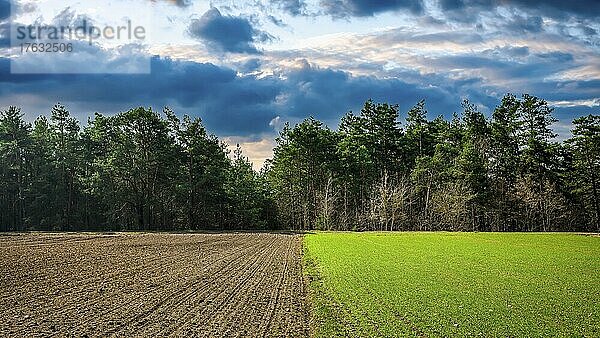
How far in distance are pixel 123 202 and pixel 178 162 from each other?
7.59 metres

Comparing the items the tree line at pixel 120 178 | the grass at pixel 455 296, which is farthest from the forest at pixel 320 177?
the grass at pixel 455 296

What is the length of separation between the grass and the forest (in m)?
35.6

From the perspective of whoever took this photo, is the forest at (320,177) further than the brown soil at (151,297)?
Yes

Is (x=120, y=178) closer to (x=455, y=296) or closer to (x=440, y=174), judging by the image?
(x=440, y=174)

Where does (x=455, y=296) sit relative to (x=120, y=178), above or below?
below

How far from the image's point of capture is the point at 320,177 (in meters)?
69.2

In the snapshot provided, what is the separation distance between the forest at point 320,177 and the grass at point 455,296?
35.6 metres

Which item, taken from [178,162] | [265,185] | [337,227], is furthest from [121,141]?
[337,227]

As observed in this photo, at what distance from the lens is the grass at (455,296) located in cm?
1115

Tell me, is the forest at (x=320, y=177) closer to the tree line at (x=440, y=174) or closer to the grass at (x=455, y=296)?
the tree line at (x=440, y=174)

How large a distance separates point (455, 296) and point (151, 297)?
8.12 meters

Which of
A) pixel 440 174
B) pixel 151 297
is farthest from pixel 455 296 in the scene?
pixel 440 174

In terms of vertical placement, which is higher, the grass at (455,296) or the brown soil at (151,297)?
the brown soil at (151,297)

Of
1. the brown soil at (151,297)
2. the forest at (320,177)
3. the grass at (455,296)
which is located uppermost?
the forest at (320,177)
